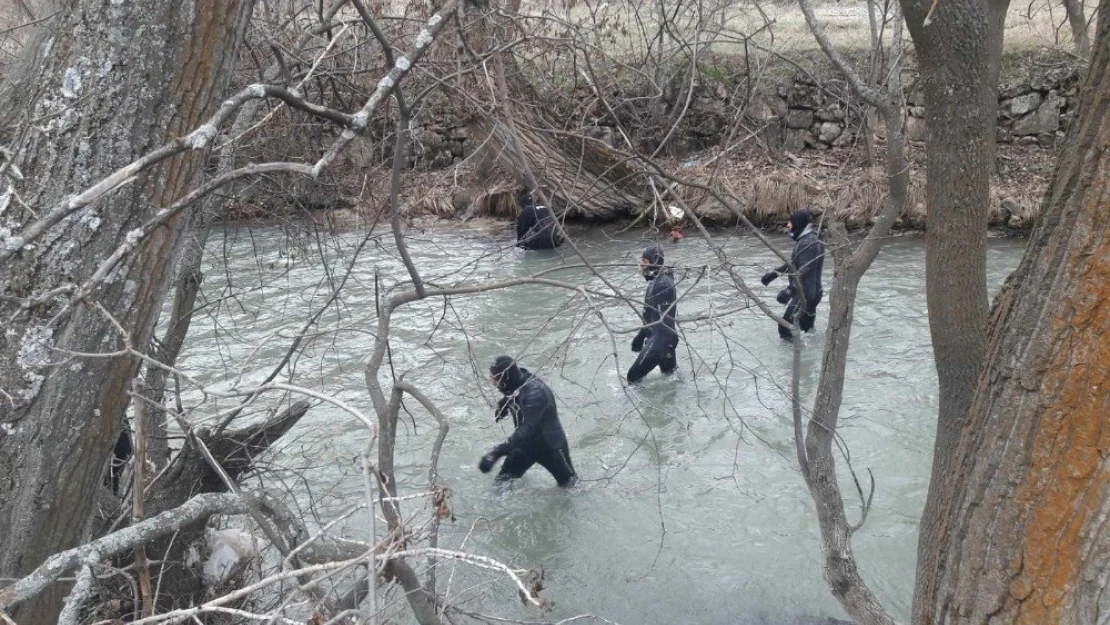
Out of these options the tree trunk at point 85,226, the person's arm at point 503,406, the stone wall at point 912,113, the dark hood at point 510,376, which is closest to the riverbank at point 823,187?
the stone wall at point 912,113

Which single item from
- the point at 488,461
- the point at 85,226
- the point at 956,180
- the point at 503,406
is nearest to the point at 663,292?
the point at 488,461

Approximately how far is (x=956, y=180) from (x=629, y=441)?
530 centimetres

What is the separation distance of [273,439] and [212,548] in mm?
895

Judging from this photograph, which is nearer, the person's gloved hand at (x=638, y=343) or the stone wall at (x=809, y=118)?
the person's gloved hand at (x=638, y=343)

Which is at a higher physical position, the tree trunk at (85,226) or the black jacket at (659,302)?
the tree trunk at (85,226)

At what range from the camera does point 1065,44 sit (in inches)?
576

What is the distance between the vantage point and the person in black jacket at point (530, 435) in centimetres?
666

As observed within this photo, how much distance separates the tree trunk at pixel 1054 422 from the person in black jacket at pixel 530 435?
4217 mm

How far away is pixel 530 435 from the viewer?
272 inches

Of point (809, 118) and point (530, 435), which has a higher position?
point (809, 118)

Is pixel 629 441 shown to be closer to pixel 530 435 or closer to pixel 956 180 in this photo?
pixel 530 435

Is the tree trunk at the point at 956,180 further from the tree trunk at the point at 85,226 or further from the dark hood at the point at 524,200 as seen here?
the dark hood at the point at 524,200

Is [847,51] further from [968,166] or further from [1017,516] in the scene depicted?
[1017,516]

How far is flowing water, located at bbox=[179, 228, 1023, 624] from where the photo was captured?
6348 millimetres
